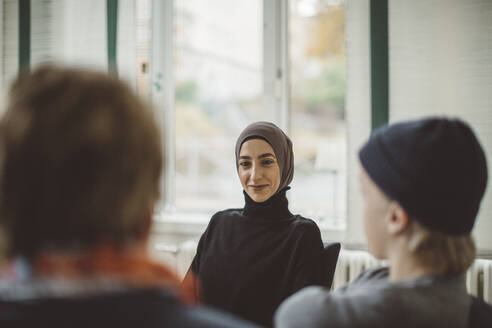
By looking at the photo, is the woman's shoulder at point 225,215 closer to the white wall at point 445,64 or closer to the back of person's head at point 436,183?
the back of person's head at point 436,183

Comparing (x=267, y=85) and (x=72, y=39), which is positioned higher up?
(x=72, y=39)

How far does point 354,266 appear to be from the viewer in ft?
8.27

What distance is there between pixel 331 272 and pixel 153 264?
49.0 inches

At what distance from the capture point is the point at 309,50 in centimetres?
316

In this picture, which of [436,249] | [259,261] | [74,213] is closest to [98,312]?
[74,213]

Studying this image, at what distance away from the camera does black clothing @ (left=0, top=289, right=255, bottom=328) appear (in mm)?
502

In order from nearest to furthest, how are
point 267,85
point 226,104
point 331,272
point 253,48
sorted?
point 331,272 → point 267,85 → point 253,48 → point 226,104

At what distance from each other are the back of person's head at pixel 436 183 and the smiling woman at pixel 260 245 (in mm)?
802

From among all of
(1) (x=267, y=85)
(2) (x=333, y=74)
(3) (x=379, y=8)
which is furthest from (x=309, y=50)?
(3) (x=379, y=8)

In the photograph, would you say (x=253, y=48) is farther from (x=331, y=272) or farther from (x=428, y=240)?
(x=428, y=240)

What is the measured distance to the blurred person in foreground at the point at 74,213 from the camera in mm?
511

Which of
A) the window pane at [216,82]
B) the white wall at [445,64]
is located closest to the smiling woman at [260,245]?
the white wall at [445,64]

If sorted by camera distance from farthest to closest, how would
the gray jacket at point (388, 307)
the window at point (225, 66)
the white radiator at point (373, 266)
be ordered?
the window at point (225, 66) < the white radiator at point (373, 266) < the gray jacket at point (388, 307)

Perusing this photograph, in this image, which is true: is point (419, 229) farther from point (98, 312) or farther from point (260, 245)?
point (260, 245)
